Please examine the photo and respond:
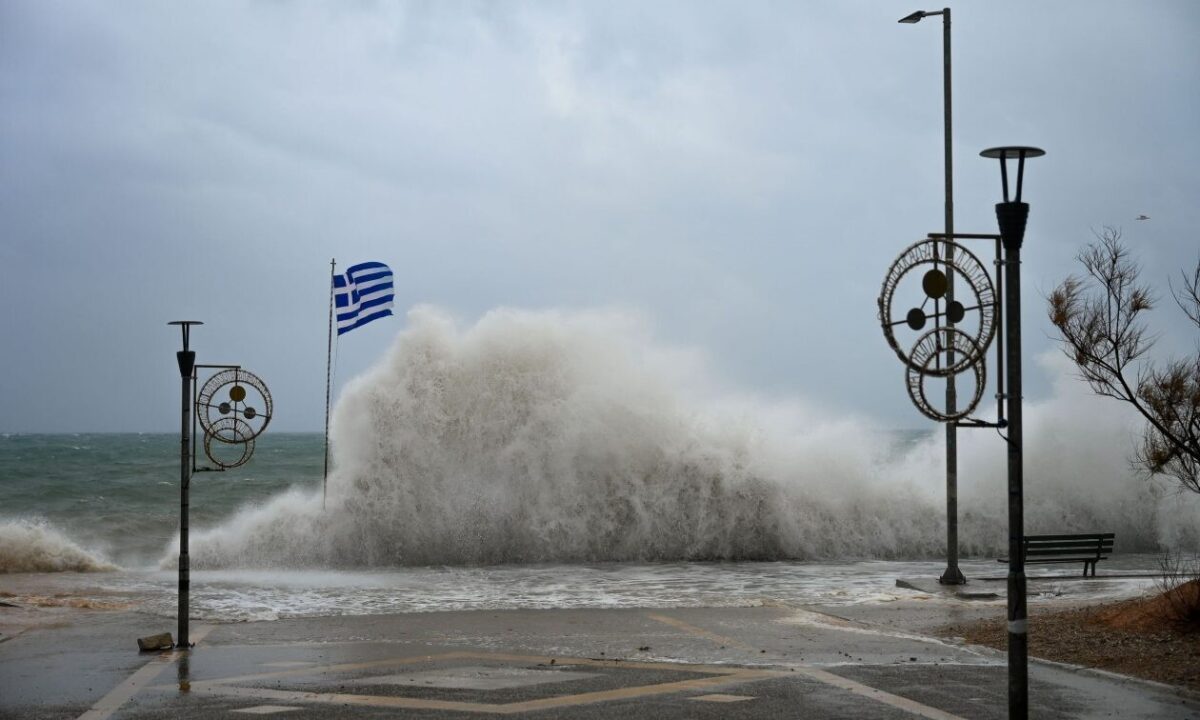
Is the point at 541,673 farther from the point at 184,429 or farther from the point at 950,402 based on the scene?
the point at 950,402

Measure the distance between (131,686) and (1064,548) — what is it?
1452 centimetres

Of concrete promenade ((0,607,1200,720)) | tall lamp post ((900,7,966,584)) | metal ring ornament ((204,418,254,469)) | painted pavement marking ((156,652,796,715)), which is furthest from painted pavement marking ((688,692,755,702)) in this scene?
tall lamp post ((900,7,966,584))

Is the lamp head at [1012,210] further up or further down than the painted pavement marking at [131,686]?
further up

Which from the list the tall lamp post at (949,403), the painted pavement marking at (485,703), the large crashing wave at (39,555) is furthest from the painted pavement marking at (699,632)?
the large crashing wave at (39,555)

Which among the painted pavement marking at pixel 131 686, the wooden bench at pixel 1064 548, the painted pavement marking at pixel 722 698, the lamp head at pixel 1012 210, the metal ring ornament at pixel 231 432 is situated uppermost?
the lamp head at pixel 1012 210

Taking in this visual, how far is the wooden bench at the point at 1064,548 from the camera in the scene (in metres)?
19.0

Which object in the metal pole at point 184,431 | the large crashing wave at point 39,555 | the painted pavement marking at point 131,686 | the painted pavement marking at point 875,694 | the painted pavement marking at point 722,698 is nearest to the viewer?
the painted pavement marking at point 875,694

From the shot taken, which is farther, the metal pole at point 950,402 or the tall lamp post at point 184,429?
the metal pole at point 950,402

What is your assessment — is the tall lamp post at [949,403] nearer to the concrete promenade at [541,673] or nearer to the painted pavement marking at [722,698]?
the concrete promenade at [541,673]

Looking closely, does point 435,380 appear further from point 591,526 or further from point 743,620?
point 743,620

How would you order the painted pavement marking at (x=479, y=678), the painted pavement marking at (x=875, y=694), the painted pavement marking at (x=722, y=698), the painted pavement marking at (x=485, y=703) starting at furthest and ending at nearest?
the painted pavement marking at (x=479, y=678)
the painted pavement marking at (x=722, y=698)
the painted pavement marking at (x=485, y=703)
the painted pavement marking at (x=875, y=694)

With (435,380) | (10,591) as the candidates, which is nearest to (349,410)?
(435,380)

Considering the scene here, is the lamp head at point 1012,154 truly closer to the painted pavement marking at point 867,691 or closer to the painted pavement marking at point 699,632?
the painted pavement marking at point 867,691

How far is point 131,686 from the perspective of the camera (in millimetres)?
10953
